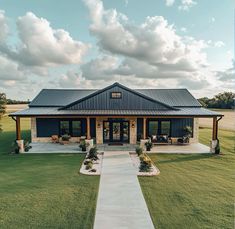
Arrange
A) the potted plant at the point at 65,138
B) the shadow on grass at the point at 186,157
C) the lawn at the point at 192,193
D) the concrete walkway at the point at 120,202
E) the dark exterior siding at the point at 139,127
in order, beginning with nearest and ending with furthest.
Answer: the concrete walkway at the point at 120,202
the lawn at the point at 192,193
the shadow on grass at the point at 186,157
the potted plant at the point at 65,138
the dark exterior siding at the point at 139,127

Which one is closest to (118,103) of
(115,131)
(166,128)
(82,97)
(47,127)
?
(115,131)

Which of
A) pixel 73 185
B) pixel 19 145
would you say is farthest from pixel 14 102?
pixel 73 185

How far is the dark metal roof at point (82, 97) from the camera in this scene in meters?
22.3

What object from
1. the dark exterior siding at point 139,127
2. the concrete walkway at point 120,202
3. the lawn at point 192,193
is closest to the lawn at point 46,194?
the concrete walkway at point 120,202

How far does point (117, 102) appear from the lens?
20.1 m

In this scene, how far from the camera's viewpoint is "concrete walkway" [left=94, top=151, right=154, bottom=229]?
6.94m

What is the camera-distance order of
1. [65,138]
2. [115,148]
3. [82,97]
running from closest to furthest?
[115,148], [65,138], [82,97]

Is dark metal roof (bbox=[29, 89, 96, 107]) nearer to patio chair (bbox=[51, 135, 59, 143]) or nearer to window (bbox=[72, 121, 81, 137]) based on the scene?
Result: window (bbox=[72, 121, 81, 137])

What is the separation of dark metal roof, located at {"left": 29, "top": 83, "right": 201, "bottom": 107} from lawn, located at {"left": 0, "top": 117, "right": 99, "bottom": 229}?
Result: 9.53 meters

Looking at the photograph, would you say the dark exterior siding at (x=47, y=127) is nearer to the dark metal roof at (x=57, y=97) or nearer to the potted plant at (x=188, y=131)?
the dark metal roof at (x=57, y=97)

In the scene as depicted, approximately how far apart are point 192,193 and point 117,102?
40.0 ft

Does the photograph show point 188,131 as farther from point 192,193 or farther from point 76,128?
point 192,193

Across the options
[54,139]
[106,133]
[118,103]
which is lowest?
[54,139]

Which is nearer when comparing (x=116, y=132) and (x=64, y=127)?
(x=116, y=132)
